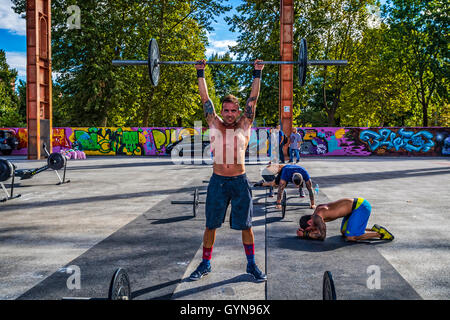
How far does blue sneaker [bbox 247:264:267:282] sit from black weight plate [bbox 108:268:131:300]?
1416mm

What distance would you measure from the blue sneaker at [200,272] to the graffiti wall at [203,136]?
23.1 metres

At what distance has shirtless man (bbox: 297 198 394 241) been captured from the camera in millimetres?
5258

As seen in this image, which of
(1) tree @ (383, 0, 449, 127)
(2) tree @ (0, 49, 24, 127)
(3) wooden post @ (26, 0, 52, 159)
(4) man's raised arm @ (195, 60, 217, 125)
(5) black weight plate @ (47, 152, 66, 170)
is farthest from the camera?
(2) tree @ (0, 49, 24, 127)

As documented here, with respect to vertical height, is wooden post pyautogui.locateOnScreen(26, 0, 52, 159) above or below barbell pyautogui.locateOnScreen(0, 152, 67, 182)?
above

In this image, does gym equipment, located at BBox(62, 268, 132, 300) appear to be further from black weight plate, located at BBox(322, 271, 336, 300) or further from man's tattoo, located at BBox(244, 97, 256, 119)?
man's tattoo, located at BBox(244, 97, 256, 119)

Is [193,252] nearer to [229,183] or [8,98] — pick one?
[229,183]

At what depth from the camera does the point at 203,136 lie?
26.8 metres

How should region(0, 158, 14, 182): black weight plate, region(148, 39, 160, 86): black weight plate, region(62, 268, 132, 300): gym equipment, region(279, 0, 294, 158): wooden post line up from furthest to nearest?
region(279, 0, 294, 158): wooden post, region(0, 158, 14, 182): black weight plate, region(148, 39, 160, 86): black weight plate, region(62, 268, 132, 300): gym equipment

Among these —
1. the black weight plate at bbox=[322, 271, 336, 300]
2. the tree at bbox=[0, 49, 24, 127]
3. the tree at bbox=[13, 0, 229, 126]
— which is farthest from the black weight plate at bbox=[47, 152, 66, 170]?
the tree at bbox=[0, 49, 24, 127]

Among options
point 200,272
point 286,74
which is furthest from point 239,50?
point 200,272

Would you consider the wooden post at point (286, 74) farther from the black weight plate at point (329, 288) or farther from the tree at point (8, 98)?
the tree at point (8, 98)

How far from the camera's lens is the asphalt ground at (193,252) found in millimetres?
3586
